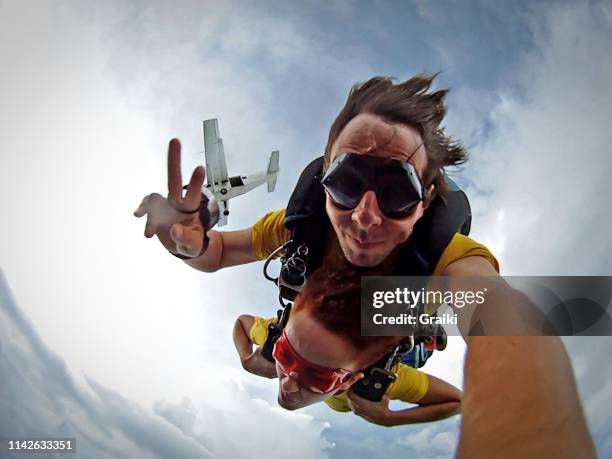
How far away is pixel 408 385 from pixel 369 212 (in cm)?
107

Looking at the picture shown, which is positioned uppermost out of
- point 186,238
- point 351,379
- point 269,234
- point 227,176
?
point 227,176

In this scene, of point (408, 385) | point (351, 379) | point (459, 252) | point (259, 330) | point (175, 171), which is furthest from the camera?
point (259, 330)

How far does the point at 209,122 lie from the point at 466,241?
1.53 m

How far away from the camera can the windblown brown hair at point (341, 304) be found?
1.74m

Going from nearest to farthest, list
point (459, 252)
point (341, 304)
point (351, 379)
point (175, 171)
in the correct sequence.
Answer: point (175, 171) < point (459, 252) < point (341, 304) < point (351, 379)

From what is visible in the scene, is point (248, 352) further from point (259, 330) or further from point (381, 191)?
point (381, 191)

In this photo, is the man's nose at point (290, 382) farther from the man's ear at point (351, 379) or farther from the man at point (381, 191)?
the man at point (381, 191)

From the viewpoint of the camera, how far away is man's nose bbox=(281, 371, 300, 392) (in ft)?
6.43

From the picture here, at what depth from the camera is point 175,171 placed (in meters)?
1.43

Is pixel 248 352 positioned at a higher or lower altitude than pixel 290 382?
higher

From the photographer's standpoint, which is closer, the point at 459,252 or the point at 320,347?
the point at 459,252

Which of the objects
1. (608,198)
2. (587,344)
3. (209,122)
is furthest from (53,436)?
(608,198)

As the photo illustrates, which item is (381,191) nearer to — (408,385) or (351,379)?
(351,379)

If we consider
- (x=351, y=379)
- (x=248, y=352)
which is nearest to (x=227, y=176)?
(x=248, y=352)
